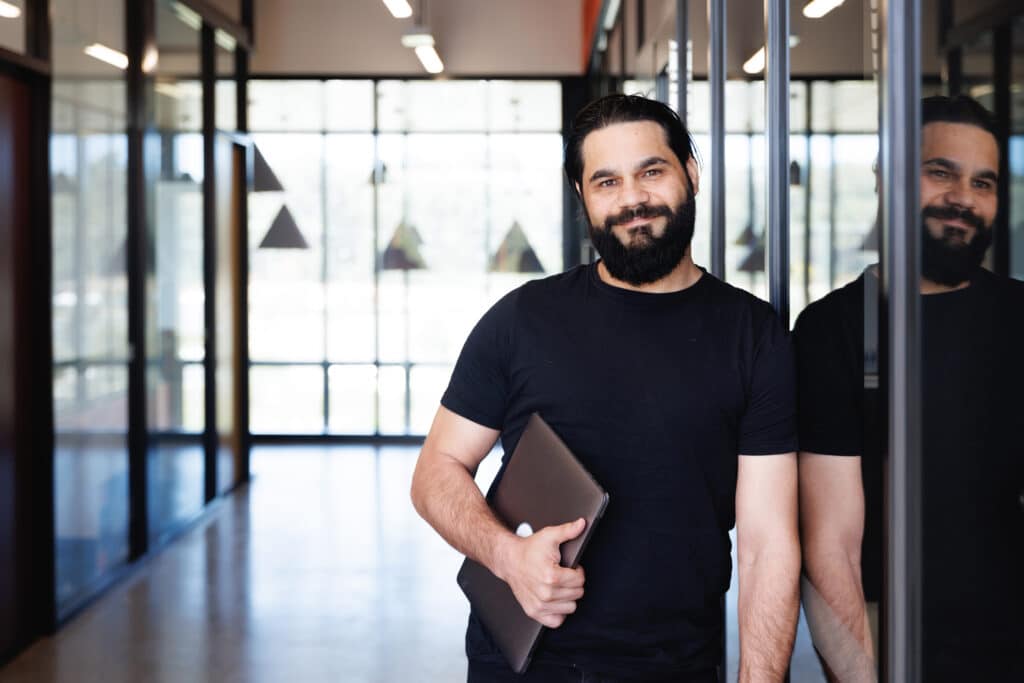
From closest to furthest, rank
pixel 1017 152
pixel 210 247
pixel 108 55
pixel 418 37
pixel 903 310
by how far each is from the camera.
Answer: pixel 1017 152
pixel 903 310
pixel 108 55
pixel 210 247
pixel 418 37

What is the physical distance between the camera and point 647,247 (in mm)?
1604

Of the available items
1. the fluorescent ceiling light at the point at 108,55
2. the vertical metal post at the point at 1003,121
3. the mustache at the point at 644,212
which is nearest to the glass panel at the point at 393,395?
the fluorescent ceiling light at the point at 108,55

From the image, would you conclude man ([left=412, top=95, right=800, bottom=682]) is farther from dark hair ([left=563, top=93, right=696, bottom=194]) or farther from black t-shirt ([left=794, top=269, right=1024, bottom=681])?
black t-shirt ([left=794, top=269, right=1024, bottom=681])

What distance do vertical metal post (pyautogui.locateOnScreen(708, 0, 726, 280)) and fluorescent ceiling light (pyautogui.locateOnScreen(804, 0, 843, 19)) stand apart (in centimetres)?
70

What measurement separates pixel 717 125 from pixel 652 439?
1.19 meters

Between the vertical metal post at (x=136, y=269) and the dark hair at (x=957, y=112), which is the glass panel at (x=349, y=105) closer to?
the vertical metal post at (x=136, y=269)

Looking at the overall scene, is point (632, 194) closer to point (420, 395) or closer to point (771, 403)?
point (771, 403)

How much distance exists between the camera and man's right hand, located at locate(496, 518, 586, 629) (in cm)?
150

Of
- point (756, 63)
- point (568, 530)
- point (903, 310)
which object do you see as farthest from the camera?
point (756, 63)

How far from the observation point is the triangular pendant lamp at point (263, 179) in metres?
9.28

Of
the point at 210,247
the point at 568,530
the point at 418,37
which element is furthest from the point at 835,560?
the point at 418,37

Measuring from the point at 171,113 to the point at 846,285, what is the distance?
5350 millimetres

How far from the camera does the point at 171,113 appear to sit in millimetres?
6004

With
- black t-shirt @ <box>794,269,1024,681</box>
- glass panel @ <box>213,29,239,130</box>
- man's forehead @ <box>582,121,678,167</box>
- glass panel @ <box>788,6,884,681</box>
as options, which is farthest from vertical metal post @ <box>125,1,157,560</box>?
black t-shirt @ <box>794,269,1024,681</box>
